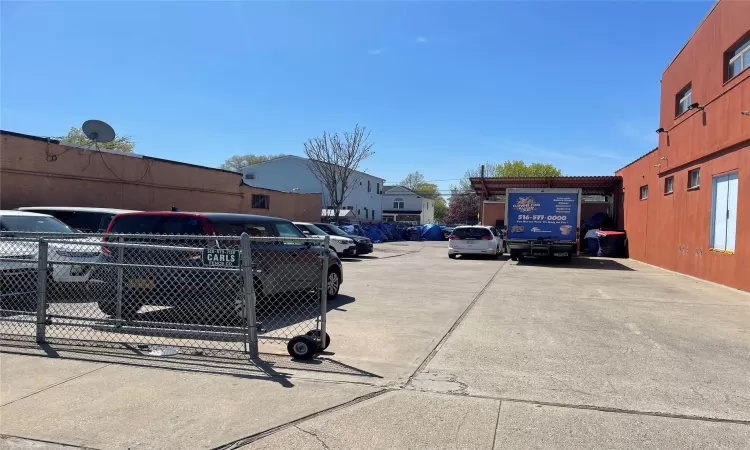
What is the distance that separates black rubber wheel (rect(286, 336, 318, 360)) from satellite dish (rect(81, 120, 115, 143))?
1437 centimetres

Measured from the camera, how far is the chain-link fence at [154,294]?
17.3 ft

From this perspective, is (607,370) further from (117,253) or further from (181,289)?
(117,253)

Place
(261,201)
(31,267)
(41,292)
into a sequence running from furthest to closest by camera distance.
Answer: (261,201) → (31,267) → (41,292)

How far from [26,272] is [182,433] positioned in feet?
14.4

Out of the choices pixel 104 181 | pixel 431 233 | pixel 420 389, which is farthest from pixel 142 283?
pixel 431 233

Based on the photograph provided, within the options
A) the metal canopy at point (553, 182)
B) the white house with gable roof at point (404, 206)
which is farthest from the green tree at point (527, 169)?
the metal canopy at point (553, 182)

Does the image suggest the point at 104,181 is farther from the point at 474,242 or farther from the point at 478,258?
the point at 478,258

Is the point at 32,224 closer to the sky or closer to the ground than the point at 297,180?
closer to the ground

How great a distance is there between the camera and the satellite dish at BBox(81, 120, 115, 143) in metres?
16.0

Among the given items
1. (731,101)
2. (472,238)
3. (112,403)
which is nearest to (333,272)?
(112,403)

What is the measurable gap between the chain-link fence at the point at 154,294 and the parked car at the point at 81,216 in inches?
217

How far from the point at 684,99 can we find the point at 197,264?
16.8 metres

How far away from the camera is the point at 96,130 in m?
16.1

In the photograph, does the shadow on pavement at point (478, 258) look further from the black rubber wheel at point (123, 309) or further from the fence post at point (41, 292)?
the fence post at point (41, 292)
